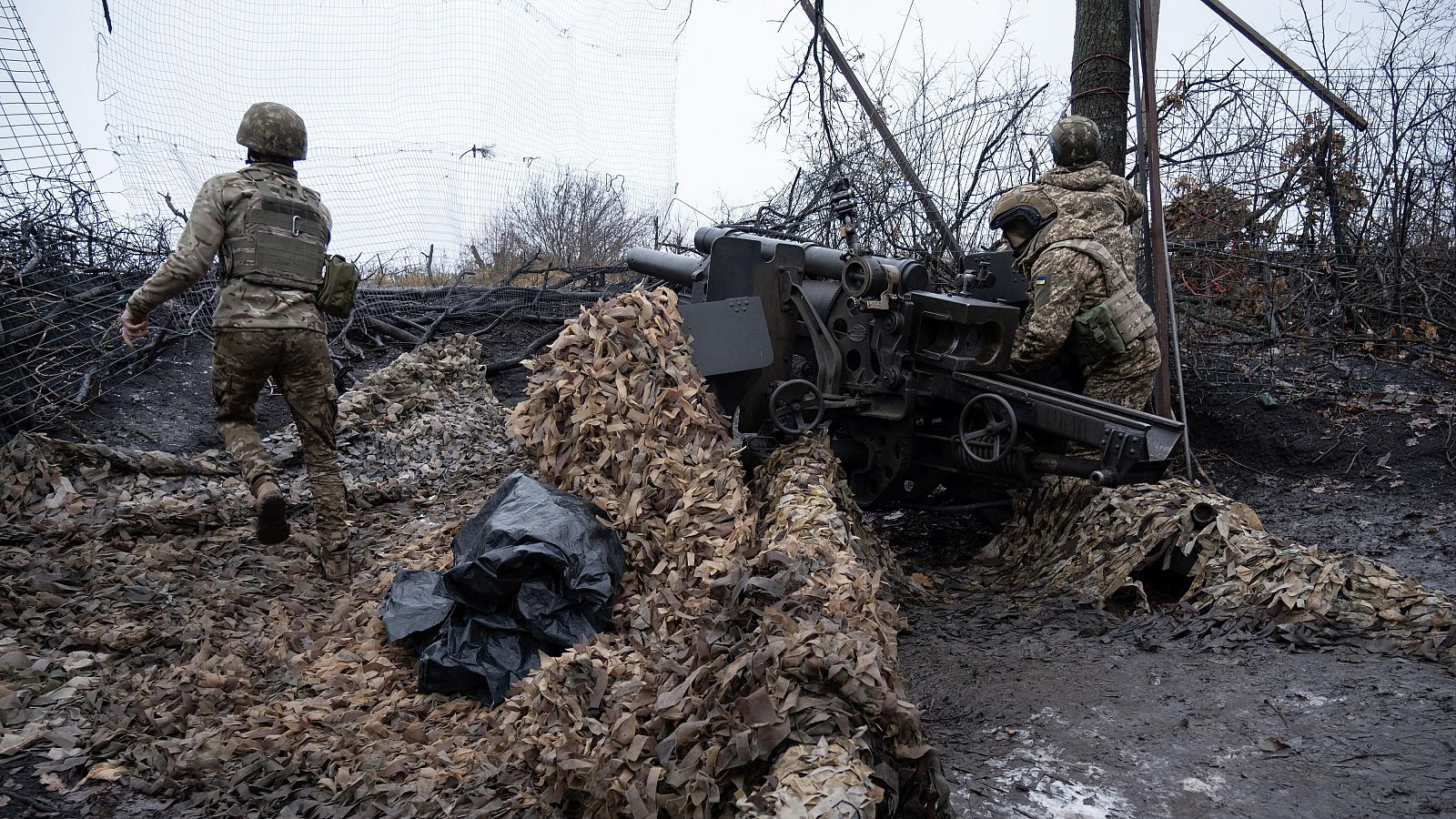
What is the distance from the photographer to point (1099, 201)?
18.4 feet

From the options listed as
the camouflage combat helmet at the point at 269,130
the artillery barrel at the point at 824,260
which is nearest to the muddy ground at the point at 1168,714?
the artillery barrel at the point at 824,260

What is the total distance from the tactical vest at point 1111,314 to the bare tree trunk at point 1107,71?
2.30 m

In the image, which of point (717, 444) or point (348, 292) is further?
point (348, 292)

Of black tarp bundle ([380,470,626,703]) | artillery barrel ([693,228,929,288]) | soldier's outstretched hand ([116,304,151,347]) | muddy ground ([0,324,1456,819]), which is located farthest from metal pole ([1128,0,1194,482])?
soldier's outstretched hand ([116,304,151,347])

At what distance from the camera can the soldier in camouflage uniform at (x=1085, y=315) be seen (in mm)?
5305

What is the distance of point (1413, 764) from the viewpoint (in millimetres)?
2686

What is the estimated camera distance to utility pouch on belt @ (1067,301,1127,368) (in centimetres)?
528

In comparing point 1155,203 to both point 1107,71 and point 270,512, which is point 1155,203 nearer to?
point 1107,71

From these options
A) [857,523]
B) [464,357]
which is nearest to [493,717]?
[857,523]

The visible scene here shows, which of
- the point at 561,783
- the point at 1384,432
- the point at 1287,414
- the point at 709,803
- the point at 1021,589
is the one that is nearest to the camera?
the point at 709,803

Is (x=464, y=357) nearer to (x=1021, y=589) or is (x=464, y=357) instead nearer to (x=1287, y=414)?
(x=1021, y=589)

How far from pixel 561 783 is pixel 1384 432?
6509 millimetres

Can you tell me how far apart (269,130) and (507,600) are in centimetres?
318

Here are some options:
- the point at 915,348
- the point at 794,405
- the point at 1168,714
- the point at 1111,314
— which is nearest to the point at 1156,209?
the point at 1111,314
